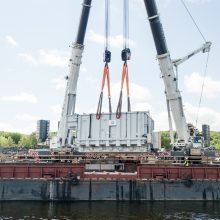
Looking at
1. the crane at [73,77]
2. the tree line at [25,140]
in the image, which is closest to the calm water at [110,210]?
the crane at [73,77]

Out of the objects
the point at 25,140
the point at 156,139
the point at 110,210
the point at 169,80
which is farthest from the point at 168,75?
the point at 25,140

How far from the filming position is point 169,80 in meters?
32.7

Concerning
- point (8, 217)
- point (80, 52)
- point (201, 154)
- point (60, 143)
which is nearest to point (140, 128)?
point (201, 154)

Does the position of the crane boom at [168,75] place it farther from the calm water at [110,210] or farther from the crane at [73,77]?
the calm water at [110,210]

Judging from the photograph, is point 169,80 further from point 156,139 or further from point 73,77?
point 73,77

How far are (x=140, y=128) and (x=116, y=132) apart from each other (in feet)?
8.40

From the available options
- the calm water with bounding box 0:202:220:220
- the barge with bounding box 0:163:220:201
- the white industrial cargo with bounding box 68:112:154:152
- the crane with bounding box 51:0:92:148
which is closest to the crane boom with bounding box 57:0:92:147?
the crane with bounding box 51:0:92:148

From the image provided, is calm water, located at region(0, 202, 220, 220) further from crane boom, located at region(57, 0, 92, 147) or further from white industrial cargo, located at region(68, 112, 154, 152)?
crane boom, located at region(57, 0, 92, 147)

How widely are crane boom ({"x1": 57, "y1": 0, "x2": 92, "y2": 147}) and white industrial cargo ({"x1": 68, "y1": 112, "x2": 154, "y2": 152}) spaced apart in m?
1.46

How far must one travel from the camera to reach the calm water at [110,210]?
2106cm

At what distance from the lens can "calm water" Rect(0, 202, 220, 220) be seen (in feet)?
69.1

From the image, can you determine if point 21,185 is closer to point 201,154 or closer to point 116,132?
point 116,132

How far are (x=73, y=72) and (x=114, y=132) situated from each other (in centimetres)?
841

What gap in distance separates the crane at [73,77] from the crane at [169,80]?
703 cm
